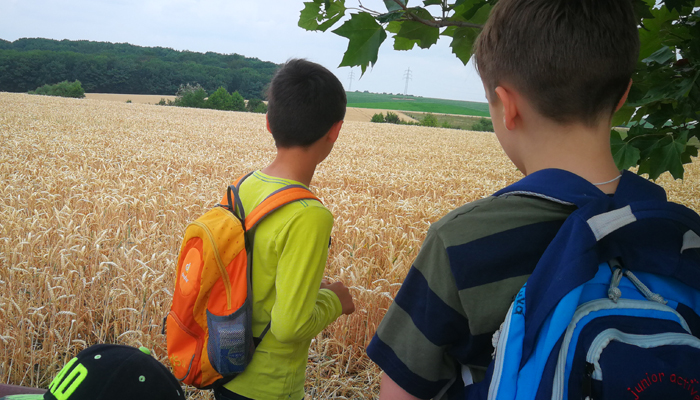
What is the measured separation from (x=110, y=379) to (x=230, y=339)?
0.48m

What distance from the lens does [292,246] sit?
4.18 ft

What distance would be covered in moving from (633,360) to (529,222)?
10.2 inches

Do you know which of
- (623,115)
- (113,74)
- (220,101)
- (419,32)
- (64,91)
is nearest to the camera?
(419,32)

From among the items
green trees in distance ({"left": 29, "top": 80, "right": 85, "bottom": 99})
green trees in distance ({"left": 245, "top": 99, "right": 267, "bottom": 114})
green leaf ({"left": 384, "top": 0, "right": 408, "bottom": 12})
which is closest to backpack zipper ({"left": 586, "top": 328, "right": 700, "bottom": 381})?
green leaf ({"left": 384, "top": 0, "right": 408, "bottom": 12})

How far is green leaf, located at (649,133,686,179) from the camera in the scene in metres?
1.75

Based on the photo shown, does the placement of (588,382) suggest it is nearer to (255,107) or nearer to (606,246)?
(606,246)

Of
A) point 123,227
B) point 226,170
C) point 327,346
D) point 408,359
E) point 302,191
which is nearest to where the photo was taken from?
point 408,359

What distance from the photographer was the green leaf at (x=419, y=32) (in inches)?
53.9

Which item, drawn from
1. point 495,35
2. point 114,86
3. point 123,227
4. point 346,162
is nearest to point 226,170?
point 346,162

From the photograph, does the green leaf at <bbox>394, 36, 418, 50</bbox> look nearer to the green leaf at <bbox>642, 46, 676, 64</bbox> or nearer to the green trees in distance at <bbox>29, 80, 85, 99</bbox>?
the green leaf at <bbox>642, 46, 676, 64</bbox>

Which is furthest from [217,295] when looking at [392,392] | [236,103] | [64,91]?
[64,91]

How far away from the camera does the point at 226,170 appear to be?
26.2ft

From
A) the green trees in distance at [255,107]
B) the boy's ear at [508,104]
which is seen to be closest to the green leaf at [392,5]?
the boy's ear at [508,104]

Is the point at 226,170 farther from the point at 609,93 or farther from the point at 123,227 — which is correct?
the point at 609,93
